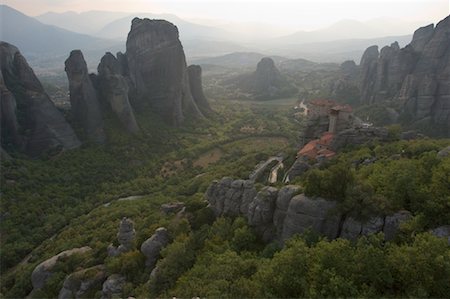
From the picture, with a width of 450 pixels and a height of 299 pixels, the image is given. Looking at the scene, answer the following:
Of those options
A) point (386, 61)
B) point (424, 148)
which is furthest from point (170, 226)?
point (386, 61)

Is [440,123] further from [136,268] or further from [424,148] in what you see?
[136,268]

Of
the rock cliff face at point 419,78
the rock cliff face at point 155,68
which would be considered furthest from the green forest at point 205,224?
the rock cliff face at point 419,78

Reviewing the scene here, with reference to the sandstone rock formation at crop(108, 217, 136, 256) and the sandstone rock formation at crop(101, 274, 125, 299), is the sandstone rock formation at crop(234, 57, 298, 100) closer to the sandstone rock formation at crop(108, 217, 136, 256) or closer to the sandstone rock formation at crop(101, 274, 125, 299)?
the sandstone rock formation at crop(108, 217, 136, 256)

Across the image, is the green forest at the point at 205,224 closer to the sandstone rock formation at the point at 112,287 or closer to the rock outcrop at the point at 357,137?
the sandstone rock formation at the point at 112,287

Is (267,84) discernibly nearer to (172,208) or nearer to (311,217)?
(172,208)

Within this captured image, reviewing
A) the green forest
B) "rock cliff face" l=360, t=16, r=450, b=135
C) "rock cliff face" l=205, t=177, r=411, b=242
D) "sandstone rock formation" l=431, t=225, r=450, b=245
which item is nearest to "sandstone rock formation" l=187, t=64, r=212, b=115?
the green forest

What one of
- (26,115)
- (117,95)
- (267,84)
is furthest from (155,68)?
(267,84)
